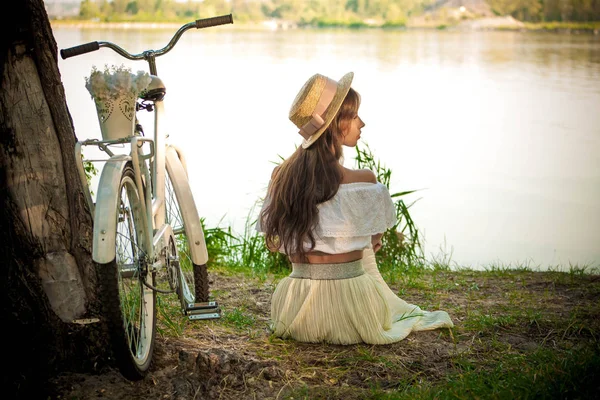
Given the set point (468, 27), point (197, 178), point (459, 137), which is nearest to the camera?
point (197, 178)

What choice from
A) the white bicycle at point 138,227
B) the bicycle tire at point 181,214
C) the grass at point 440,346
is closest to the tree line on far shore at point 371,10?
the grass at point 440,346

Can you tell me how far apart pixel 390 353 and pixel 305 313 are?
1.18 feet

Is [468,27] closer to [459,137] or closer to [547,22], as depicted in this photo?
[547,22]

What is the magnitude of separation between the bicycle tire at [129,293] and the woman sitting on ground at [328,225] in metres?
0.60

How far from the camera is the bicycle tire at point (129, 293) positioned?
7.28 ft

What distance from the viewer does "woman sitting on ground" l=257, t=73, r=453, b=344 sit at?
2.89 metres

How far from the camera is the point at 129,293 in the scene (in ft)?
8.52

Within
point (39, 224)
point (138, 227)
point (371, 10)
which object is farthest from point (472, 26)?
point (39, 224)

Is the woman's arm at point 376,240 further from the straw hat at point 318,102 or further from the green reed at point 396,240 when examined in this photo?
the green reed at point 396,240

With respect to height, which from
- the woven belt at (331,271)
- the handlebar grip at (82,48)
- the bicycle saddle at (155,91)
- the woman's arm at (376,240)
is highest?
the handlebar grip at (82,48)

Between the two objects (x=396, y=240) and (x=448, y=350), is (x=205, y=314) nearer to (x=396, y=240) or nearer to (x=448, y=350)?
(x=448, y=350)

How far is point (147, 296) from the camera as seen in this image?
2.64m

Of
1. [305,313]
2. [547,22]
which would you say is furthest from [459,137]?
[305,313]

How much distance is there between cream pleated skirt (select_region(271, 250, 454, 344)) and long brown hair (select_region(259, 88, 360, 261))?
0.12 metres
